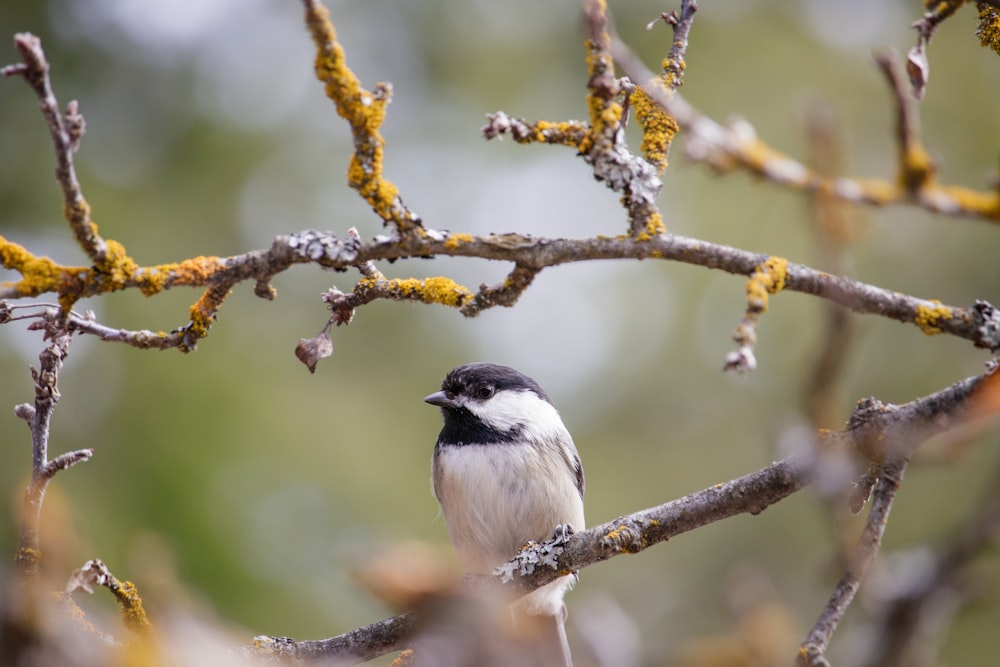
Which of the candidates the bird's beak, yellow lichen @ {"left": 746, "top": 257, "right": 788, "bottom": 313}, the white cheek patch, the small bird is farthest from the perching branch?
the bird's beak

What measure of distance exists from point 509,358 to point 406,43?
271cm

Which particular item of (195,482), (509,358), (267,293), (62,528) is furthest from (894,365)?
(62,528)

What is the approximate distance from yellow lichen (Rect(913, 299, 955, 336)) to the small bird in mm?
2003

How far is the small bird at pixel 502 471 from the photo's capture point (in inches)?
140

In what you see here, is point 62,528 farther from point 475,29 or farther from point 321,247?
point 475,29

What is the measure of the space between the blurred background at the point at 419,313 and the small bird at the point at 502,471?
1654 millimetres

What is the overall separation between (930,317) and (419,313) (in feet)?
18.4

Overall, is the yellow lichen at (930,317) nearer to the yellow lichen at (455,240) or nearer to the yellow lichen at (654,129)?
the yellow lichen at (654,129)

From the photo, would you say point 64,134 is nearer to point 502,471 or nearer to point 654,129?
point 654,129

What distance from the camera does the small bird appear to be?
355cm

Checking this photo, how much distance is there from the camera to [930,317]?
1.75 meters

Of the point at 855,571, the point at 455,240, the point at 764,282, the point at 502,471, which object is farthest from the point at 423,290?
the point at 502,471

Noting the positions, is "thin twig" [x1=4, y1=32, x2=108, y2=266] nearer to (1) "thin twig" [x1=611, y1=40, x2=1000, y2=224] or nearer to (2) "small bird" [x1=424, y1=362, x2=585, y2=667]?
(1) "thin twig" [x1=611, y1=40, x2=1000, y2=224]

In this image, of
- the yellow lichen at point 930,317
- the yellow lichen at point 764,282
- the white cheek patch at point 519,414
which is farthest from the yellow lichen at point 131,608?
the white cheek patch at point 519,414
